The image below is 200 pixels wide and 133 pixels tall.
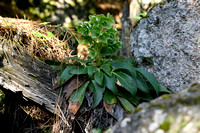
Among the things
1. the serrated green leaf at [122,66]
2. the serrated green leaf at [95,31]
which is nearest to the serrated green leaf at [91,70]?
the serrated green leaf at [122,66]

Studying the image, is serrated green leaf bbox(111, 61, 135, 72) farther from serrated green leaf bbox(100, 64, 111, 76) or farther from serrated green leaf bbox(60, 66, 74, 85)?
serrated green leaf bbox(60, 66, 74, 85)

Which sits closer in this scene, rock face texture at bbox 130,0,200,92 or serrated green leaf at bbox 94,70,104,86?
serrated green leaf at bbox 94,70,104,86

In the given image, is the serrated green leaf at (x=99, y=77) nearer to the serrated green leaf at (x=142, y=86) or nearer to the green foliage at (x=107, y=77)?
the green foliage at (x=107, y=77)

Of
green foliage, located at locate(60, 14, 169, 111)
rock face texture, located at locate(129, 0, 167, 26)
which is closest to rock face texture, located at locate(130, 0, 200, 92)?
green foliage, located at locate(60, 14, 169, 111)

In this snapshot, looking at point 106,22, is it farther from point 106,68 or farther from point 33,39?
point 33,39

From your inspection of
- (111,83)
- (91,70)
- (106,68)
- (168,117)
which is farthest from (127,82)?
(168,117)

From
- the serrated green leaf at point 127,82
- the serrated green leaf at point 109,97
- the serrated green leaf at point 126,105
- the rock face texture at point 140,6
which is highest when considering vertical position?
the rock face texture at point 140,6
